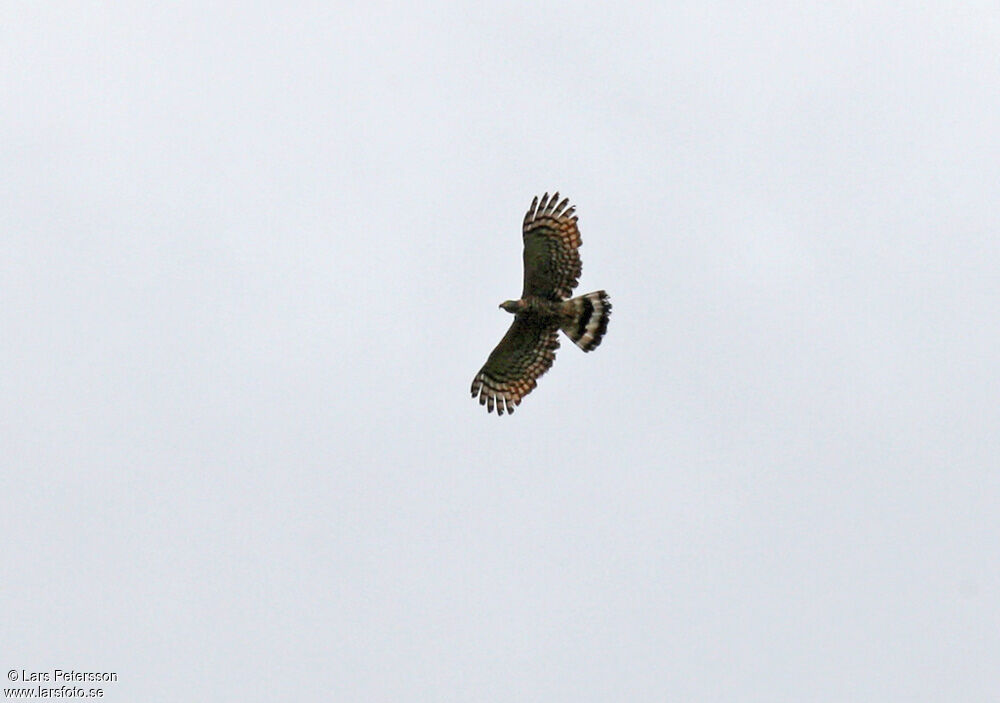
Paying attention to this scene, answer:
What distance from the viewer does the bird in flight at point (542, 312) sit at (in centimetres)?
6122

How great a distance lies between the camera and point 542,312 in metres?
61.8

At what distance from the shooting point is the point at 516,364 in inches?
2474

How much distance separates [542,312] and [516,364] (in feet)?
5.02

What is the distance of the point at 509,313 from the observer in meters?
61.9

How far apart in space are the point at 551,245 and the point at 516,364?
2892mm

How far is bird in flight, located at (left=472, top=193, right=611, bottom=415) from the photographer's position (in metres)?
61.2

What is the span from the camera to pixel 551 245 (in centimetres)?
6122

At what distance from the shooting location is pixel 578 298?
61750 millimetres

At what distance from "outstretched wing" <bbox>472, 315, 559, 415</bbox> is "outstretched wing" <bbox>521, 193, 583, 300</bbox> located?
1.08 metres

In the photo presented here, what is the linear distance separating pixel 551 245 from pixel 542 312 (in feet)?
4.67

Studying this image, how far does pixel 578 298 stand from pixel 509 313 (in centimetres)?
138

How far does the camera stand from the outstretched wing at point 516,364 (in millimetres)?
62344

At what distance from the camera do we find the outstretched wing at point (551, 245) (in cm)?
6116

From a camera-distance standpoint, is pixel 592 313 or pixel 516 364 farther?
pixel 516 364
